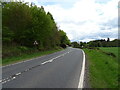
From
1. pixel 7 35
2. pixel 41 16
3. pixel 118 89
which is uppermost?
pixel 41 16

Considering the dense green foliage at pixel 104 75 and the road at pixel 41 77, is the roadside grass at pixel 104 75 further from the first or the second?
the road at pixel 41 77

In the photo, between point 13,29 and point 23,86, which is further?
point 13,29

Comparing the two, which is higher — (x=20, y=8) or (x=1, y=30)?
(x=20, y=8)

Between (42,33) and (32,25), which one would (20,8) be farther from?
(42,33)

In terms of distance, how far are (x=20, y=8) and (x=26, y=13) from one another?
1.47 meters

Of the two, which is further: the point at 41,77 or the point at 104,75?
the point at 104,75

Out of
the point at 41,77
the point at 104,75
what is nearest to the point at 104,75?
the point at 104,75

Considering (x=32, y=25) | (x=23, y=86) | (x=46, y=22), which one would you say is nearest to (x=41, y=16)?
(x=46, y=22)

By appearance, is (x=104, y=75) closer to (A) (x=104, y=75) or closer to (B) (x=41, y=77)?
(A) (x=104, y=75)

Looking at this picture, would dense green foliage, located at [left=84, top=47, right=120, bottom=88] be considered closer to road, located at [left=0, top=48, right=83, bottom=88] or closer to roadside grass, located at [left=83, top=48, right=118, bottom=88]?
roadside grass, located at [left=83, top=48, right=118, bottom=88]

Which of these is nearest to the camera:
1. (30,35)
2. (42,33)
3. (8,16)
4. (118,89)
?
(118,89)

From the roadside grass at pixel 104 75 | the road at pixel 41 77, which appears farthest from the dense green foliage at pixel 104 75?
the road at pixel 41 77

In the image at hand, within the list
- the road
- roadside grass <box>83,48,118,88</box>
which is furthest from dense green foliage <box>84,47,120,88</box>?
the road

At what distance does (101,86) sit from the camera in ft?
24.6
